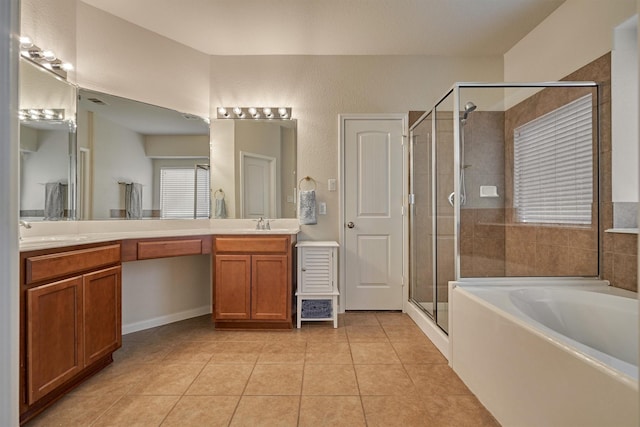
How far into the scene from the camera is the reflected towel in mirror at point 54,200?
2.13m

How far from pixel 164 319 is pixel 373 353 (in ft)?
6.28

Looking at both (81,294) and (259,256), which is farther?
(259,256)

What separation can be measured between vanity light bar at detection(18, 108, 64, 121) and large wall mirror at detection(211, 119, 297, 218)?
121 cm

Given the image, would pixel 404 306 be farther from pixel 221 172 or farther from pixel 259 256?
pixel 221 172

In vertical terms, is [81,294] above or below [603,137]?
below

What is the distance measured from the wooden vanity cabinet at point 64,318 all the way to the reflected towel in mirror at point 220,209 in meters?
1.13

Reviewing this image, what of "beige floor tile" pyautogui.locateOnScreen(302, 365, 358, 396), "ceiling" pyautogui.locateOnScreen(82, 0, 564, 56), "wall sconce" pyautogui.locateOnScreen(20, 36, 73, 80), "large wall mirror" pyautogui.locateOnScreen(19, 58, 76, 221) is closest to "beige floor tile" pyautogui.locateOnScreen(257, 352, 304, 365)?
"beige floor tile" pyautogui.locateOnScreen(302, 365, 358, 396)

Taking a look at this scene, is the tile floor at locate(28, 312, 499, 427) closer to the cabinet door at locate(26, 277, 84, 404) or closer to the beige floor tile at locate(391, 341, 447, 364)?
the beige floor tile at locate(391, 341, 447, 364)

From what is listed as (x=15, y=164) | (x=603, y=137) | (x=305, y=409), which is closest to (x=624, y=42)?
(x=603, y=137)

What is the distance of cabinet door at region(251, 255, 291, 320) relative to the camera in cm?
266

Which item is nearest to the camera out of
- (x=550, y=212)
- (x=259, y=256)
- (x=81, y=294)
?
(x=81, y=294)

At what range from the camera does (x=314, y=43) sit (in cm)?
296

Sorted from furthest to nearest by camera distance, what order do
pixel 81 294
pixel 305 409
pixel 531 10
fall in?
pixel 531 10, pixel 81 294, pixel 305 409

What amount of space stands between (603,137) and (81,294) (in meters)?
3.30
